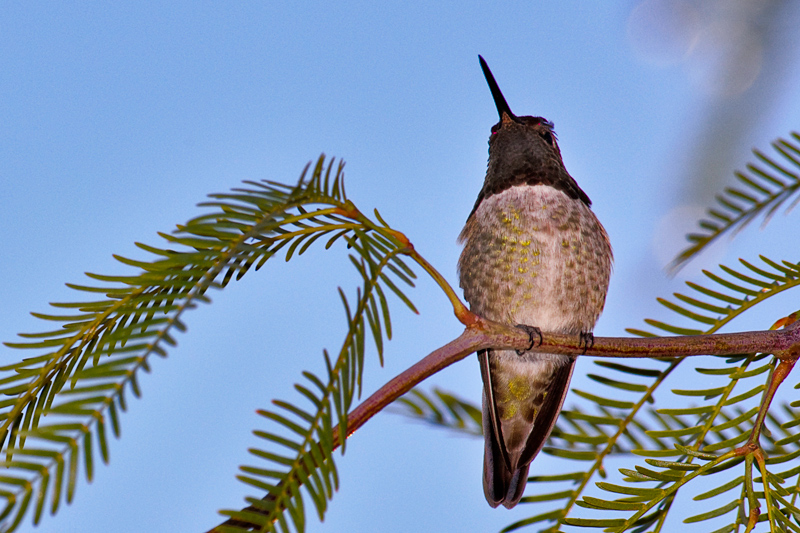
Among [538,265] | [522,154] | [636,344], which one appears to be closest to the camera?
[636,344]

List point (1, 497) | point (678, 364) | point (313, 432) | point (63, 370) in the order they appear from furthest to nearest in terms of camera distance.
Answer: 1. point (678, 364)
2. point (63, 370)
3. point (313, 432)
4. point (1, 497)

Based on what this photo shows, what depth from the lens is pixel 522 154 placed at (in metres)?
3.05

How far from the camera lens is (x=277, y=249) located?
1.06 metres

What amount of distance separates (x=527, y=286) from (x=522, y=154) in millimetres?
759

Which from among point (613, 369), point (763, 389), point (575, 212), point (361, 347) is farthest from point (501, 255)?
point (361, 347)

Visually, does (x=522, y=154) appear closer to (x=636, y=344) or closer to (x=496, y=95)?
(x=496, y=95)

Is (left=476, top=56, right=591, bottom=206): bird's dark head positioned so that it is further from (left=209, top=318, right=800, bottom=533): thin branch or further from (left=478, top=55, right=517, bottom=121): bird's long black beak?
(left=209, top=318, right=800, bottom=533): thin branch

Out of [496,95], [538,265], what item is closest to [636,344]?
[538,265]

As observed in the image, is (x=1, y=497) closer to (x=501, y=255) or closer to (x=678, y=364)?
(x=678, y=364)

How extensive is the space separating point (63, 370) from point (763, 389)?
1.18m

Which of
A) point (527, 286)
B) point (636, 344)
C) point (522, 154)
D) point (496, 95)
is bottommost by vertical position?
point (636, 344)

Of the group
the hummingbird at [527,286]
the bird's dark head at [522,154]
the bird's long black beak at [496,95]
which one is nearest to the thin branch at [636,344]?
the hummingbird at [527,286]

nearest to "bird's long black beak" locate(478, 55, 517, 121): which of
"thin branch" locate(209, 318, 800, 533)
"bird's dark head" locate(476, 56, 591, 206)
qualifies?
"bird's dark head" locate(476, 56, 591, 206)

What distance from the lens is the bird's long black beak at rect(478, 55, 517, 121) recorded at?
2.86m
